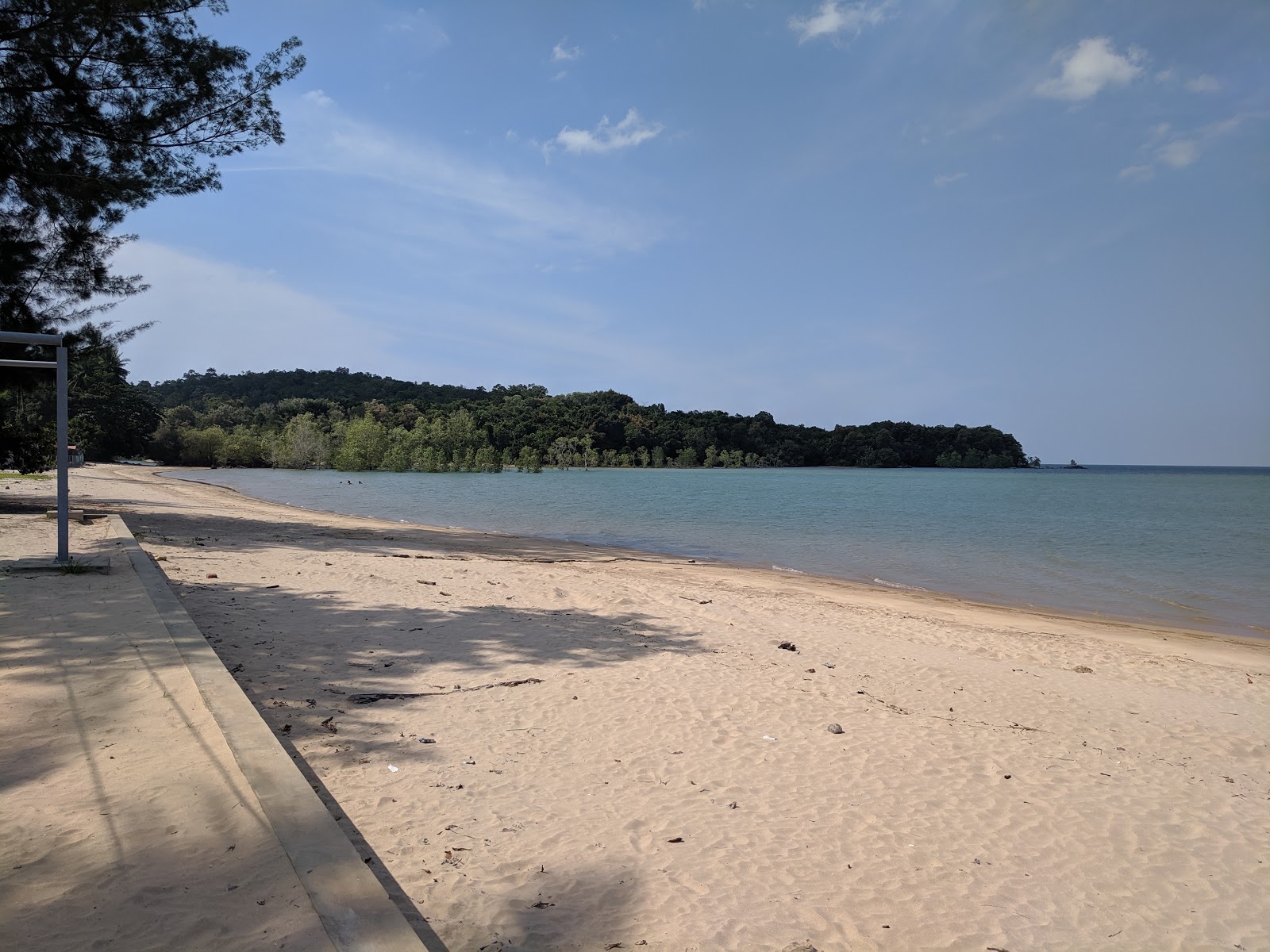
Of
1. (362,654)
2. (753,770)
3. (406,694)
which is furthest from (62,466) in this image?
(753,770)

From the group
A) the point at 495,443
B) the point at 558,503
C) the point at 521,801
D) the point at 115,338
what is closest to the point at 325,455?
the point at 495,443

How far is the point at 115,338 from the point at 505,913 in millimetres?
15512

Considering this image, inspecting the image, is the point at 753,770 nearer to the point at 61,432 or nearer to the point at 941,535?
the point at 61,432

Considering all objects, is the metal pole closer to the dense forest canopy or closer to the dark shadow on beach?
the dark shadow on beach

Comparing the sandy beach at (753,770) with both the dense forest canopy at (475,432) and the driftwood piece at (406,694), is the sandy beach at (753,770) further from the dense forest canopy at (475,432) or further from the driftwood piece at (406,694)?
the dense forest canopy at (475,432)

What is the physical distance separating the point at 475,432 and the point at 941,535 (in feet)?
245

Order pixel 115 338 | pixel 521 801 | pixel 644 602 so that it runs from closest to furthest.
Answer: pixel 521 801 < pixel 644 602 < pixel 115 338

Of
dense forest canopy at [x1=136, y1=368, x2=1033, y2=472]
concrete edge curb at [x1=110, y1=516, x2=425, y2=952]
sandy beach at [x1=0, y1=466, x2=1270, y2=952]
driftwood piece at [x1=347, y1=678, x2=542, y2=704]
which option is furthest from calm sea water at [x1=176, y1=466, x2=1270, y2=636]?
dense forest canopy at [x1=136, y1=368, x2=1033, y2=472]

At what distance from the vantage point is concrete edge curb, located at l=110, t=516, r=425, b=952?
2.16 meters

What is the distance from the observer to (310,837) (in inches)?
105

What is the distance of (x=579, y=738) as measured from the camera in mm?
4648

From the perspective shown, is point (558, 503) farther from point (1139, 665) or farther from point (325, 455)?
point (325, 455)

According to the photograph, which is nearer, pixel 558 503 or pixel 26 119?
pixel 26 119

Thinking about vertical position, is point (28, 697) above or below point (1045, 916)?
above
